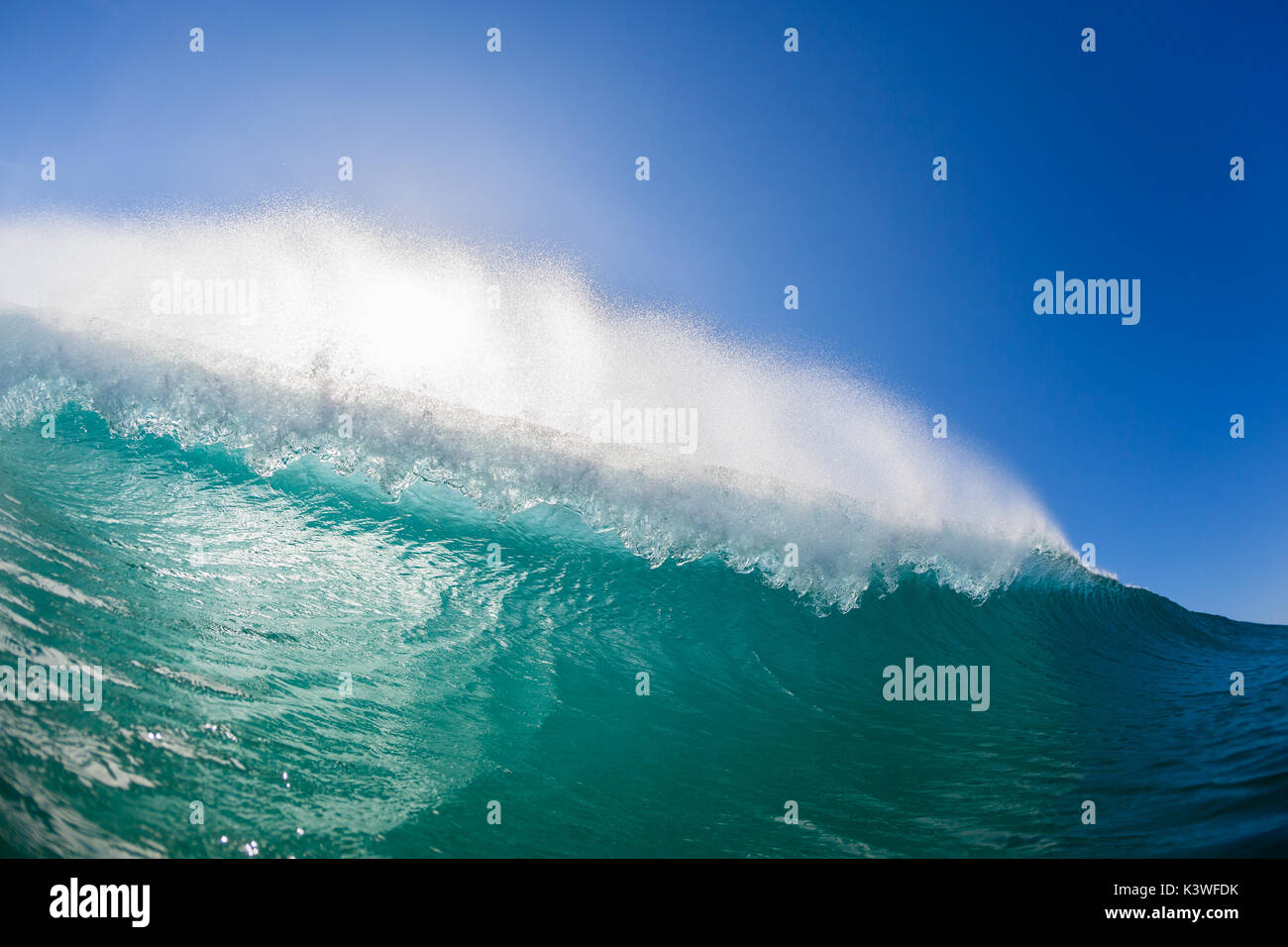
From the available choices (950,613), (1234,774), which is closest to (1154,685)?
(950,613)

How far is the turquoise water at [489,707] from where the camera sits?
374 cm

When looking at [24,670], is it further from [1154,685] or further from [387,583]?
[1154,685]

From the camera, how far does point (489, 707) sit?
519 centimetres

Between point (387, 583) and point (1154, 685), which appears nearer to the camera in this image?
point (387, 583)

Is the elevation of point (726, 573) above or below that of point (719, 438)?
below

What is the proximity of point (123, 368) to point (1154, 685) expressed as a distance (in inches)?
558

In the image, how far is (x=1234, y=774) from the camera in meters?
4.87

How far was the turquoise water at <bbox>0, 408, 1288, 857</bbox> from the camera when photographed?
12.3ft
